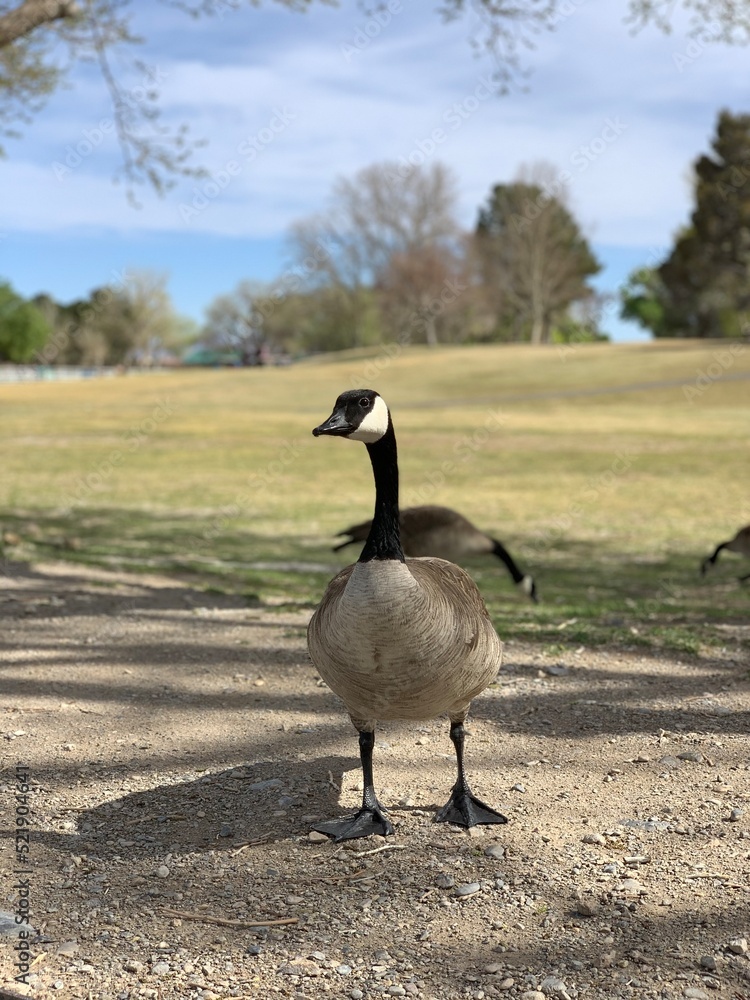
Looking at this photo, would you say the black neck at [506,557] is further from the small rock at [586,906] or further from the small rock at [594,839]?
the small rock at [586,906]

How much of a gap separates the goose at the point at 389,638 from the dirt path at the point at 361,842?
191 millimetres

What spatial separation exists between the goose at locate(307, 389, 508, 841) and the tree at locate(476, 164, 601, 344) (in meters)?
79.2

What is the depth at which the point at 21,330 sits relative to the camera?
98.3m

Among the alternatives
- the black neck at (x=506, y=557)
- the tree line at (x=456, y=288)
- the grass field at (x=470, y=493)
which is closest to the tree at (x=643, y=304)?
the tree line at (x=456, y=288)

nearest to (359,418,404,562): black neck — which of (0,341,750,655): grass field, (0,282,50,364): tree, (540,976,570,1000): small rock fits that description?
→ (540,976,570,1000): small rock

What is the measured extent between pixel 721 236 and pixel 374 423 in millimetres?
71917

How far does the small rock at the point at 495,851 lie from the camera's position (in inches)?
137

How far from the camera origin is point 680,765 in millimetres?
4230

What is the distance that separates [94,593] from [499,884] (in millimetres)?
5185

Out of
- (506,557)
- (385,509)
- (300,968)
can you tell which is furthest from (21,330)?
(300,968)

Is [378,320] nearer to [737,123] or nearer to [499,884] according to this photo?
[737,123]

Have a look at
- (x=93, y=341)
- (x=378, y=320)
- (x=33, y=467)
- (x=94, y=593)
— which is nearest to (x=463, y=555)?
(x=94, y=593)

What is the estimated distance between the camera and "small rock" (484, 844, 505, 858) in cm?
349

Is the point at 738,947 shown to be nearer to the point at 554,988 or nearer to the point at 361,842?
the point at 554,988
